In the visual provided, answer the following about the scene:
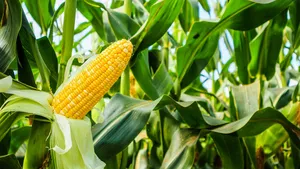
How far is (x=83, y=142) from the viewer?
857 mm

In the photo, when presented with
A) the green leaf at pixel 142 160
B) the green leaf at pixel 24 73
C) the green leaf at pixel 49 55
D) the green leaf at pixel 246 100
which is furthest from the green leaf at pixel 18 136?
the green leaf at pixel 246 100

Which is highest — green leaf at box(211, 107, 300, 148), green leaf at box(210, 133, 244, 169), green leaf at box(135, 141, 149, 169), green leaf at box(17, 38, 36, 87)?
green leaf at box(17, 38, 36, 87)

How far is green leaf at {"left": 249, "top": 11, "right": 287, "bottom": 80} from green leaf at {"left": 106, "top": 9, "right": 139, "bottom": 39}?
1.82 feet

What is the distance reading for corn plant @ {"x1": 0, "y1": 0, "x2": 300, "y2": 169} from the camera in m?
0.90

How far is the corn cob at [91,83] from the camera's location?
2.93ft

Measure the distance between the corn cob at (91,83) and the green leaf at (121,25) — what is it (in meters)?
0.41

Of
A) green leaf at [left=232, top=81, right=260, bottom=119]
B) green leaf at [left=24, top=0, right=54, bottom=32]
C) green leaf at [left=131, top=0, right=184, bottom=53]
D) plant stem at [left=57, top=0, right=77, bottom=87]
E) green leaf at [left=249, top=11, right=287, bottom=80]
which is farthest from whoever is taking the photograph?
green leaf at [left=249, top=11, right=287, bottom=80]

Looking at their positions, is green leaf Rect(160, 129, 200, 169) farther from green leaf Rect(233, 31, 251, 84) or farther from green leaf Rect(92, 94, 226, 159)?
green leaf Rect(233, 31, 251, 84)

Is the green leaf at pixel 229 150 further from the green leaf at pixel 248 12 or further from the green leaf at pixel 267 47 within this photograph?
the green leaf at pixel 267 47

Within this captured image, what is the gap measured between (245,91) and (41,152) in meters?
0.83

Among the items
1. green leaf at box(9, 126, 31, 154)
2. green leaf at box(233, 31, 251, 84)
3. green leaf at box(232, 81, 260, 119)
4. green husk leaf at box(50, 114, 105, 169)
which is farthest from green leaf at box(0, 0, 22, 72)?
green leaf at box(233, 31, 251, 84)

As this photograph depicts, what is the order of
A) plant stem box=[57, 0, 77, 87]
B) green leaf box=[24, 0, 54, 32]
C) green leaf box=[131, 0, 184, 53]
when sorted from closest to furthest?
plant stem box=[57, 0, 77, 87] < green leaf box=[131, 0, 184, 53] < green leaf box=[24, 0, 54, 32]

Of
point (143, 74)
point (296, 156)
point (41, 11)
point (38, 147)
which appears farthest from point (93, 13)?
point (296, 156)

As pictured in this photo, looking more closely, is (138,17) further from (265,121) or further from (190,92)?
(265,121)
